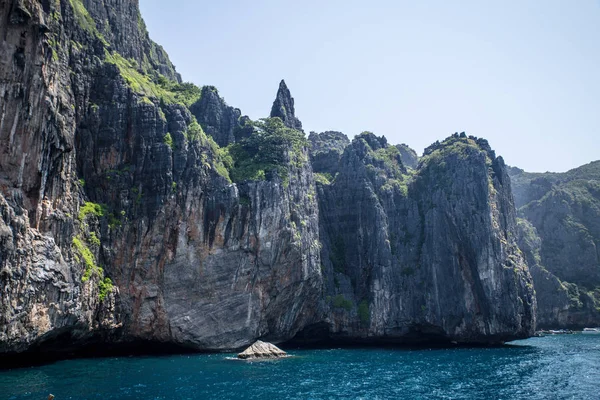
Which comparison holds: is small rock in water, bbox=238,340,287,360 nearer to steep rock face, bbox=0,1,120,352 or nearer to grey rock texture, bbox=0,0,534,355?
grey rock texture, bbox=0,0,534,355

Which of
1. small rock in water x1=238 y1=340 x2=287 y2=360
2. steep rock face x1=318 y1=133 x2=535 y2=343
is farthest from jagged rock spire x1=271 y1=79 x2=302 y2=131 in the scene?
small rock in water x1=238 y1=340 x2=287 y2=360

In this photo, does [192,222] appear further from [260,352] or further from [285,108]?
[285,108]

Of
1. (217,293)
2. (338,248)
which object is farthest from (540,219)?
(217,293)

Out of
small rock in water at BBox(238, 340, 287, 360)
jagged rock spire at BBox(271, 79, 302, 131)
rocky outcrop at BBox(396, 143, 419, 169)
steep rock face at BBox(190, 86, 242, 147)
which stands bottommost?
small rock in water at BBox(238, 340, 287, 360)

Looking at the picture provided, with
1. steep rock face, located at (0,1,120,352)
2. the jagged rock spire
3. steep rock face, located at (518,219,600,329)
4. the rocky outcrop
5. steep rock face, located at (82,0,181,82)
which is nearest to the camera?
steep rock face, located at (0,1,120,352)

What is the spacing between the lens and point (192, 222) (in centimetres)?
6294

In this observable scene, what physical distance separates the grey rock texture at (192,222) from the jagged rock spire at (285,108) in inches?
17.1

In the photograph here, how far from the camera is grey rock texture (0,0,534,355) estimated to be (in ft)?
147

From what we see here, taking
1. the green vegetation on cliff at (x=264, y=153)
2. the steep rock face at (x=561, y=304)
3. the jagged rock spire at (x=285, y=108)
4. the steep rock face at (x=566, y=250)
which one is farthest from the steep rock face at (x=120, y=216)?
the steep rock face at (x=566, y=250)

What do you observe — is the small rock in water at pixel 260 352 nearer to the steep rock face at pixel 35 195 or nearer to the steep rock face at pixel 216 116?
the steep rock face at pixel 35 195

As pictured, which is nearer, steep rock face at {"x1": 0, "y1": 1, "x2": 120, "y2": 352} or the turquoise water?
the turquoise water

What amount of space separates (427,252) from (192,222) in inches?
1627

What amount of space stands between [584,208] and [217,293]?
116252mm

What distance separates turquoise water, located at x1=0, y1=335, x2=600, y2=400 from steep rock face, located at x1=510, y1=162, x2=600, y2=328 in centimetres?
6167
